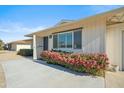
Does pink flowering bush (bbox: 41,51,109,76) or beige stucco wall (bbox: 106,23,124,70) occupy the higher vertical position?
beige stucco wall (bbox: 106,23,124,70)

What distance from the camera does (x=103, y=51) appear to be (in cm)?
912

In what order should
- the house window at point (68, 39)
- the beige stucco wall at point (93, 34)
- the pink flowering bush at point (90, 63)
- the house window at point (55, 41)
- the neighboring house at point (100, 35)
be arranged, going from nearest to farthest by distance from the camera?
1. the pink flowering bush at point (90, 63)
2. the neighboring house at point (100, 35)
3. the beige stucco wall at point (93, 34)
4. the house window at point (68, 39)
5. the house window at point (55, 41)

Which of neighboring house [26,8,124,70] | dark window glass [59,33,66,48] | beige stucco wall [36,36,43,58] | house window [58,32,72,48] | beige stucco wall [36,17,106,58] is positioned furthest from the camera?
beige stucco wall [36,36,43,58]

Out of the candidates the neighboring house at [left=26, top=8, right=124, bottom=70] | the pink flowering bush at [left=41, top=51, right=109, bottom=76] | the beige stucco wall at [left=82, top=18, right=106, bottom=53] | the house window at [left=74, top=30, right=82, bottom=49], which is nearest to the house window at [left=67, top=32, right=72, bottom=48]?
the neighboring house at [left=26, top=8, right=124, bottom=70]

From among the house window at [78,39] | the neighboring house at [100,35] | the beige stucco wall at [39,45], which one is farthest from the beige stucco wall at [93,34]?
the beige stucco wall at [39,45]

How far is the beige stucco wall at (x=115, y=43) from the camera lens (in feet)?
31.9

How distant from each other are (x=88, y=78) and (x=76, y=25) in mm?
4595

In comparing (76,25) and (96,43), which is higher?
(76,25)

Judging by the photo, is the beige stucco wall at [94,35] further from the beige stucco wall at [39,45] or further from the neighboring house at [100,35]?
the beige stucco wall at [39,45]

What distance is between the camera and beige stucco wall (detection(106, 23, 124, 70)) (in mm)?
9734

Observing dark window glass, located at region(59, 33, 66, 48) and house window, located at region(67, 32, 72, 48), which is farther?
dark window glass, located at region(59, 33, 66, 48)

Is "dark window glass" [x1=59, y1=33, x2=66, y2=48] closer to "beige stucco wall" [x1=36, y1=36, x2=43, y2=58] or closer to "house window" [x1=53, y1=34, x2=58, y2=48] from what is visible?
"house window" [x1=53, y1=34, x2=58, y2=48]
